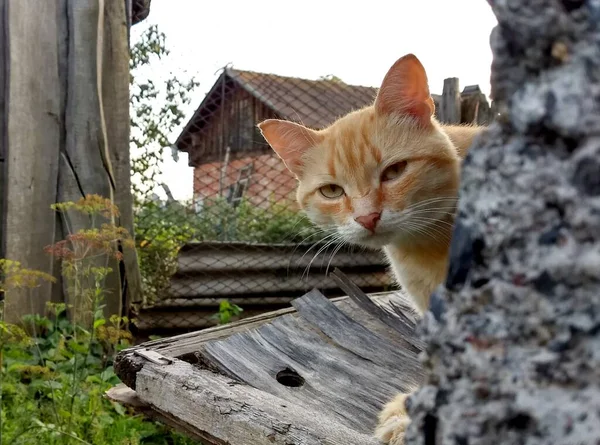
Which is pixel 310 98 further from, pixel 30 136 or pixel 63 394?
pixel 63 394

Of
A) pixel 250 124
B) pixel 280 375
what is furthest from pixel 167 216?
pixel 250 124

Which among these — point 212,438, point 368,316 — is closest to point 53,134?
point 368,316

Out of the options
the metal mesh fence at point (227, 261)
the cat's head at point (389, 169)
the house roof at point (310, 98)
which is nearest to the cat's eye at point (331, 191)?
the cat's head at point (389, 169)

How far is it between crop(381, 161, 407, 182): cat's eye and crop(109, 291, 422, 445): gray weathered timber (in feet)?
2.37

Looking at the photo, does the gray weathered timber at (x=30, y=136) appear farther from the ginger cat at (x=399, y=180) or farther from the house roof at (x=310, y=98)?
the house roof at (x=310, y=98)

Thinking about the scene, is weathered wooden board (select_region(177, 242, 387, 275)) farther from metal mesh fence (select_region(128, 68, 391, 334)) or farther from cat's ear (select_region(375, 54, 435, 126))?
cat's ear (select_region(375, 54, 435, 126))

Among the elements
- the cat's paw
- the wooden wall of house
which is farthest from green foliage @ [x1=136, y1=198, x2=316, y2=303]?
the wooden wall of house

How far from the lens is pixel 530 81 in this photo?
0.51 meters

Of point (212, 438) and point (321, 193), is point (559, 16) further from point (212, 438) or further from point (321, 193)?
point (321, 193)

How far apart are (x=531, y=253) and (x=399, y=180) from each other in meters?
1.45

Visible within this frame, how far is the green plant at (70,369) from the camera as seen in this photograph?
82.7 inches

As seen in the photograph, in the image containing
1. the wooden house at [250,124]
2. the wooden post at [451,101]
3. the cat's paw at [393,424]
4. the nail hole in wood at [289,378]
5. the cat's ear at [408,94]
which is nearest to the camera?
the cat's paw at [393,424]

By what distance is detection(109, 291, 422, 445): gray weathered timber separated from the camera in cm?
166

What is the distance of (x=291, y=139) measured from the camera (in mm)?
2371
